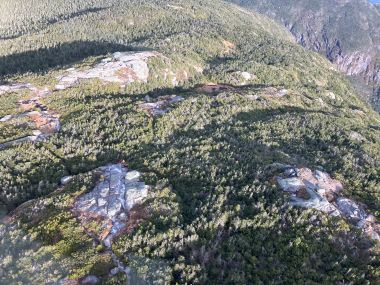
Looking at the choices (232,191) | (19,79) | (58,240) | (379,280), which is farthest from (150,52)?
(379,280)

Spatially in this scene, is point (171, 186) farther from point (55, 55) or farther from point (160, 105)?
point (55, 55)

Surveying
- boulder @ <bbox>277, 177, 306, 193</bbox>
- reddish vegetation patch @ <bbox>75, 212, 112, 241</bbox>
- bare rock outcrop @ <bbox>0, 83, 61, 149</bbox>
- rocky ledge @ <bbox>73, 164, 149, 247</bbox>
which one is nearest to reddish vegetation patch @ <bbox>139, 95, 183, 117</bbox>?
bare rock outcrop @ <bbox>0, 83, 61, 149</bbox>

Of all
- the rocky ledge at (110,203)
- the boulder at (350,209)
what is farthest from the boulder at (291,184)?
the rocky ledge at (110,203)

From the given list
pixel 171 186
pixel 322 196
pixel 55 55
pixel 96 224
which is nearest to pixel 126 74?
pixel 55 55

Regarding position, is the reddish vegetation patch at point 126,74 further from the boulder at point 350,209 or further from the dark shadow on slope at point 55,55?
the boulder at point 350,209

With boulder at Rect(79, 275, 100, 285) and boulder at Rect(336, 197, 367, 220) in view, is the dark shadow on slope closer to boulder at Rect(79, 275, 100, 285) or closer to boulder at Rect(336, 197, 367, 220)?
boulder at Rect(336, 197, 367, 220)
